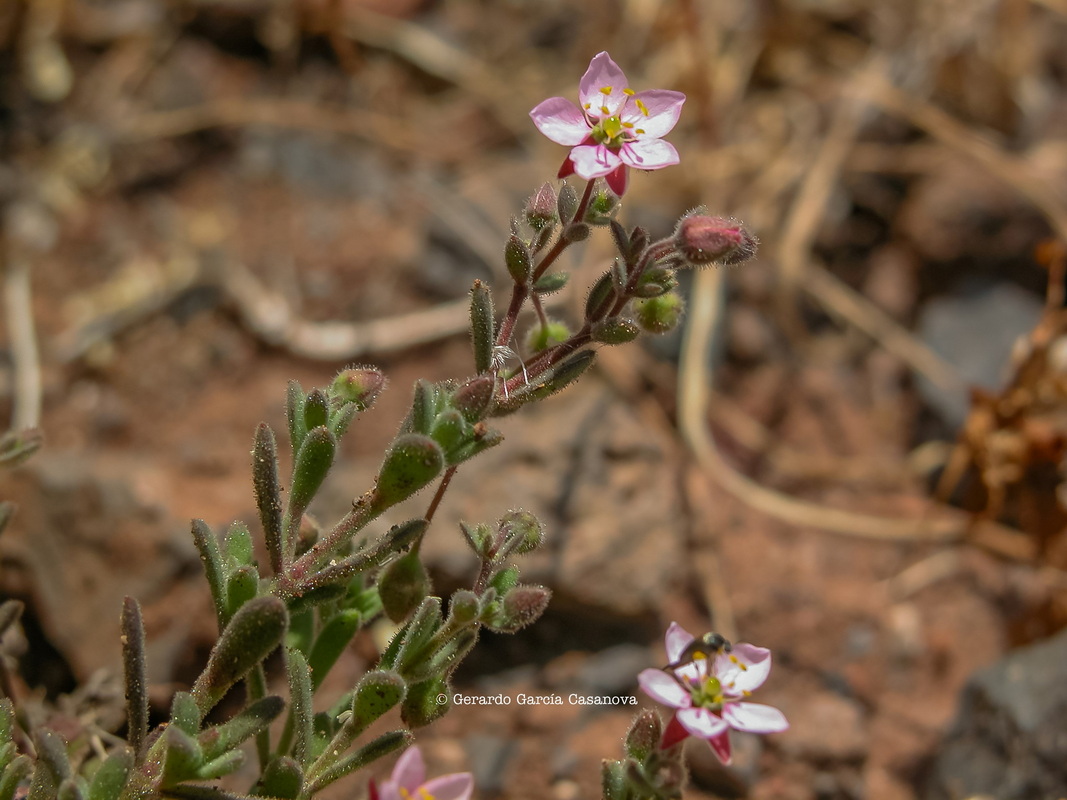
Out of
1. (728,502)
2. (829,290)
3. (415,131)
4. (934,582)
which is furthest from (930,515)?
(415,131)

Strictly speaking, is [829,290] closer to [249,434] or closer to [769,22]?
[769,22]

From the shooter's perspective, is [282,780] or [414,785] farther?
[282,780]

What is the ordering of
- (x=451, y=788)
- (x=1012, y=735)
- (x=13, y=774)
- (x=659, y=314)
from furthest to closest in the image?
(x=1012, y=735) → (x=659, y=314) → (x=13, y=774) → (x=451, y=788)

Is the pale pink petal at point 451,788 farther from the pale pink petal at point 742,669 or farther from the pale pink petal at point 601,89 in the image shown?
the pale pink petal at point 601,89

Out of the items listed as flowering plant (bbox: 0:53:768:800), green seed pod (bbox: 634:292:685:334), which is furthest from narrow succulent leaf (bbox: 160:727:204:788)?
green seed pod (bbox: 634:292:685:334)

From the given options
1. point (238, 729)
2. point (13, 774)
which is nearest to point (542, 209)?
point (238, 729)

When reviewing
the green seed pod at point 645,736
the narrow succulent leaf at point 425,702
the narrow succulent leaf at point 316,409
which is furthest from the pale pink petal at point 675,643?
the narrow succulent leaf at point 316,409

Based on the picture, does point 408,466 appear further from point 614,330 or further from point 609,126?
point 609,126
